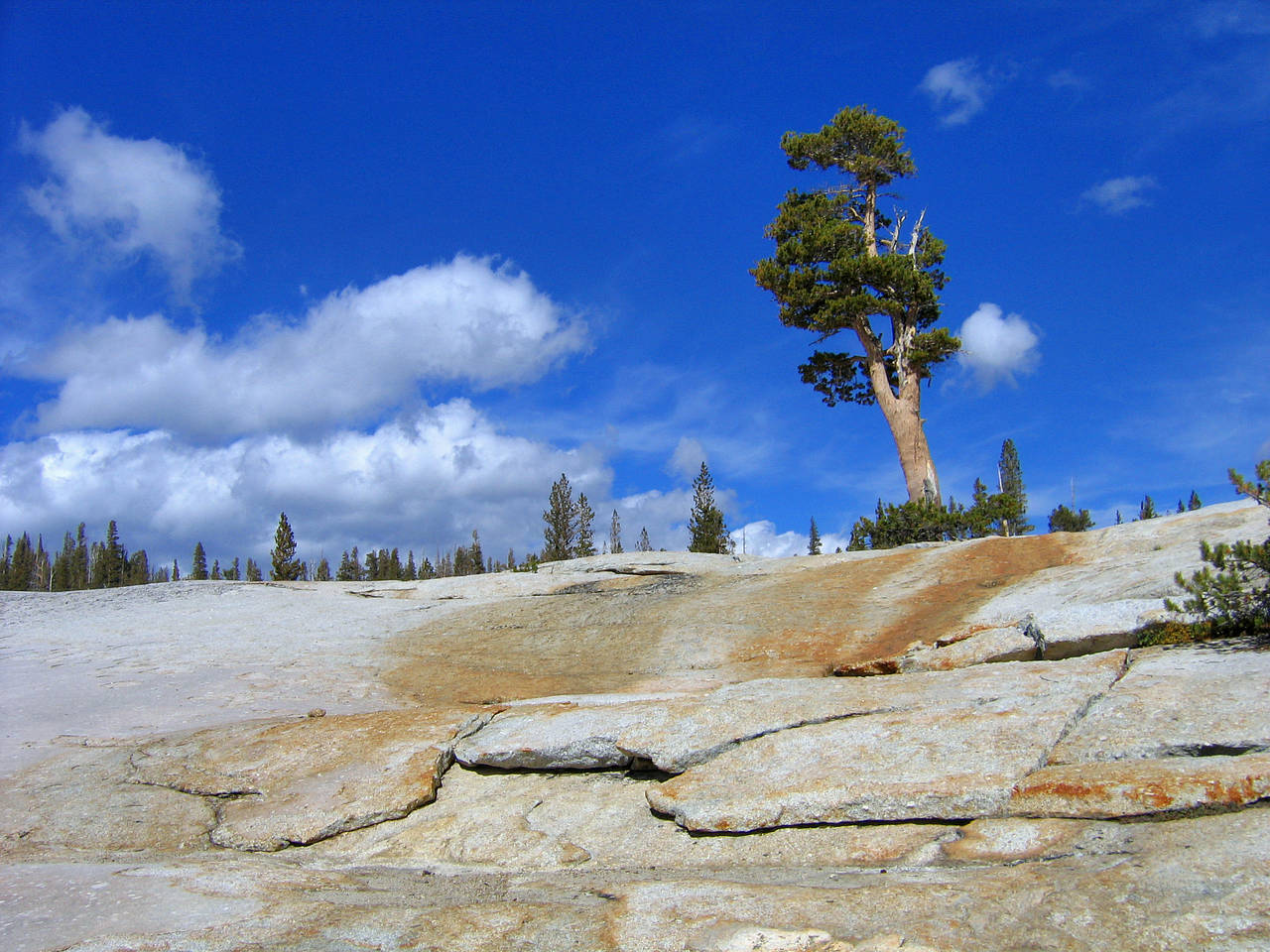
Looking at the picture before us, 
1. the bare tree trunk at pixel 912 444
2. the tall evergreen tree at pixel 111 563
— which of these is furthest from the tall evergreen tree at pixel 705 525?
the tall evergreen tree at pixel 111 563

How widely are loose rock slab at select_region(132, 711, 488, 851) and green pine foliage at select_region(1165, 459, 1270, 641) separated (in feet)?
30.4

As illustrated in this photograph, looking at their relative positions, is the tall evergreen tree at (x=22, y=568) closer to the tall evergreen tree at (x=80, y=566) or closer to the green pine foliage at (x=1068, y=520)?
the tall evergreen tree at (x=80, y=566)

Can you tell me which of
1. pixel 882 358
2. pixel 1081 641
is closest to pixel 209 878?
pixel 1081 641

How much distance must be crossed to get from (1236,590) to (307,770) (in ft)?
37.7

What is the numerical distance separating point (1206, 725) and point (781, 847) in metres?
3.87

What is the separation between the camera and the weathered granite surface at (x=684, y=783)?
5.32 metres

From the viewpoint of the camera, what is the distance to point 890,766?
7.38 m

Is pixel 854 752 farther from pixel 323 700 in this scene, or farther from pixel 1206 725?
pixel 323 700

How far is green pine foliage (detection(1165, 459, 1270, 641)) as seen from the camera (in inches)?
394

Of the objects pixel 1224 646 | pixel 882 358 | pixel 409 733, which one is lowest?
pixel 409 733

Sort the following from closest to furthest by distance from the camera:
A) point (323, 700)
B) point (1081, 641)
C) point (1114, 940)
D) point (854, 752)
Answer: point (1114, 940)
point (854, 752)
point (1081, 641)
point (323, 700)

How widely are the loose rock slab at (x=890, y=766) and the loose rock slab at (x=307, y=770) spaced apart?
312cm

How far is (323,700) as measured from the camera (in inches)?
516

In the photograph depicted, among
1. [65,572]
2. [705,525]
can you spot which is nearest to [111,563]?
[65,572]
